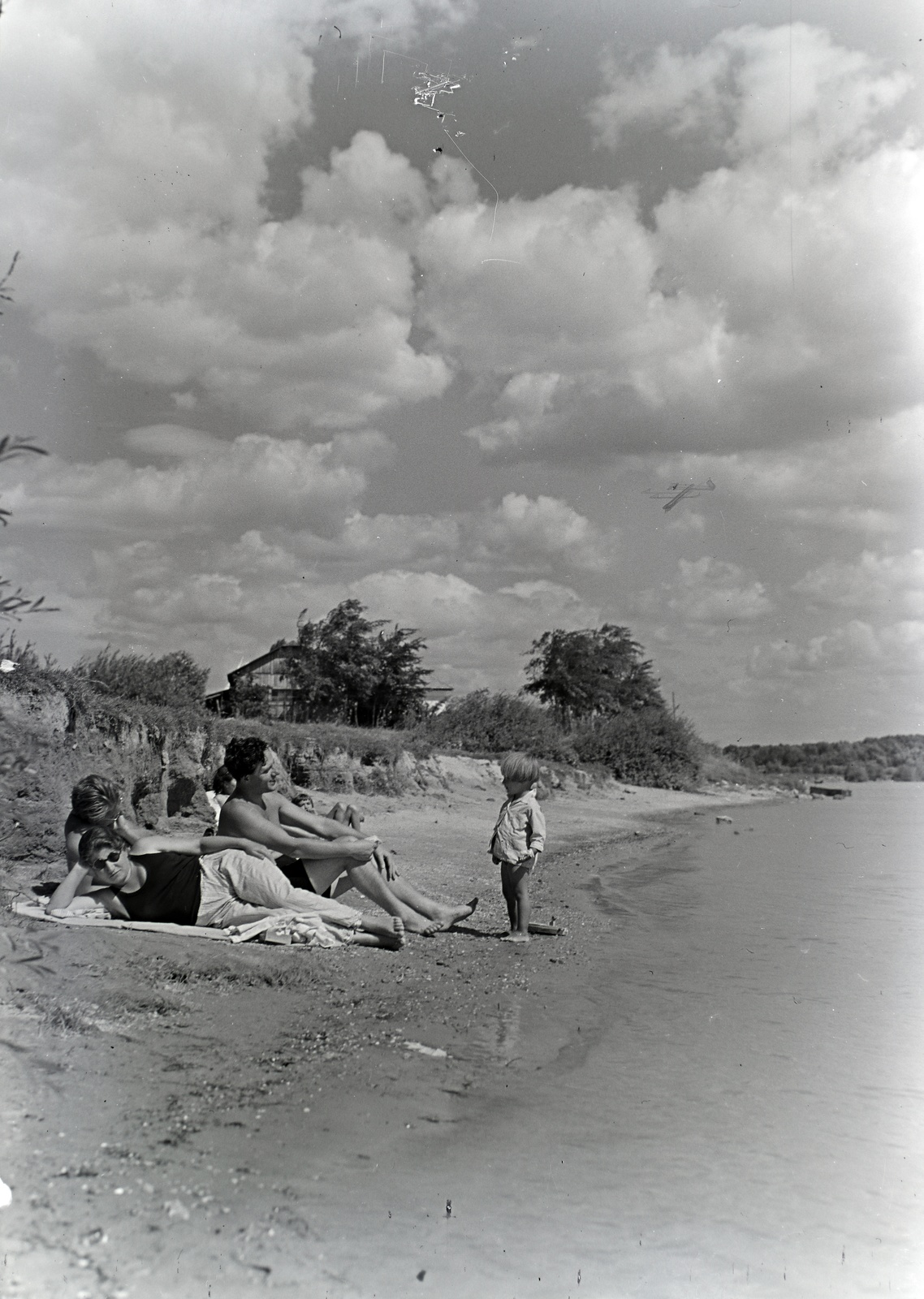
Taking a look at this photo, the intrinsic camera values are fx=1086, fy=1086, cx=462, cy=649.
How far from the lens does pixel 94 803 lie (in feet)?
20.0

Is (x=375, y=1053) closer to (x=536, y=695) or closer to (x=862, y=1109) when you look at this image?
(x=862, y=1109)

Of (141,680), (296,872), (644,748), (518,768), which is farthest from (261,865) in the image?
(644,748)

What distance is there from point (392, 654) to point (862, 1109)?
74.0ft

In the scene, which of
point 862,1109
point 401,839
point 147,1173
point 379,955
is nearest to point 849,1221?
point 862,1109

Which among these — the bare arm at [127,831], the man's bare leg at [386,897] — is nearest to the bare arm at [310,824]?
the man's bare leg at [386,897]

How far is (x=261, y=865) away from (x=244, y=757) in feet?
2.21

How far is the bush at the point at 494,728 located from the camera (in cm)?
2281

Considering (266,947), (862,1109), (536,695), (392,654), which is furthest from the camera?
(536,695)

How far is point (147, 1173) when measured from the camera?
11.5 ft

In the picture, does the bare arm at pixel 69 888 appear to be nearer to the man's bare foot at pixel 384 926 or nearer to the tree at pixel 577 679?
the man's bare foot at pixel 384 926

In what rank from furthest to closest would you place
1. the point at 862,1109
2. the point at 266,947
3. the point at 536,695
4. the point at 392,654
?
1. the point at 536,695
2. the point at 392,654
3. the point at 266,947
4. the point at 862,1109

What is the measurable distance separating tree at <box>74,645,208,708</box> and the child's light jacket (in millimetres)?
5897

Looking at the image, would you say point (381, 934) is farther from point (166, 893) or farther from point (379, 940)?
point (166, 893)

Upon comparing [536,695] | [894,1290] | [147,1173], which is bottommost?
[894,1290]
